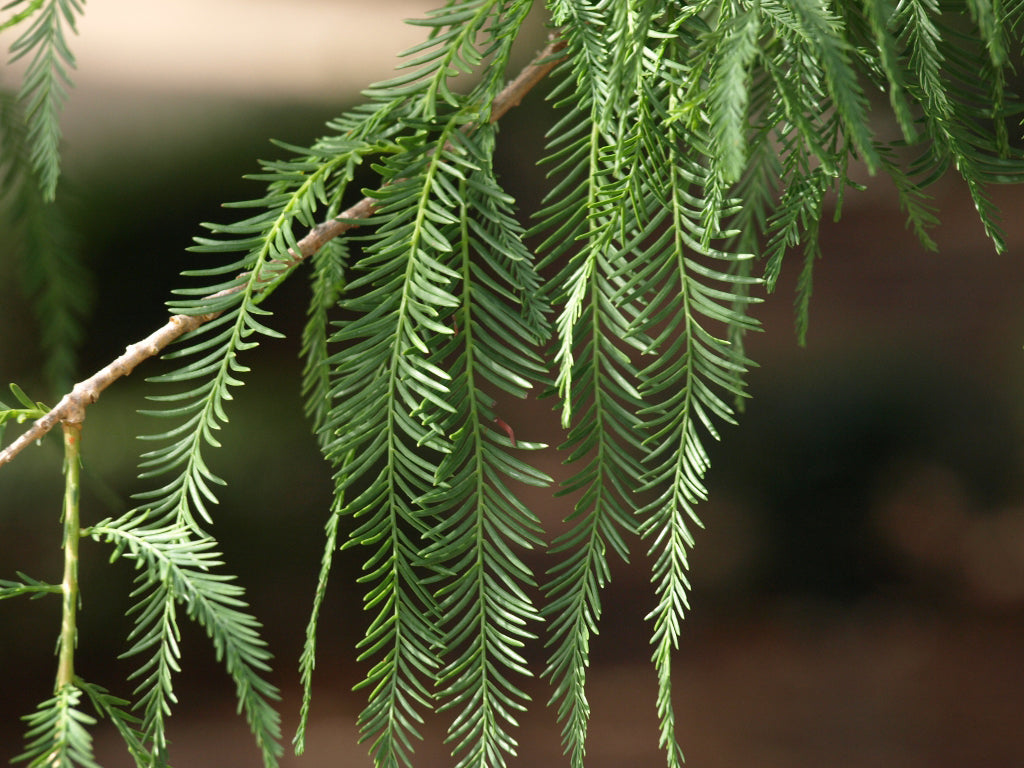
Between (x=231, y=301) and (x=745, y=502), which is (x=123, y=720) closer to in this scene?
(x=231, y=301)

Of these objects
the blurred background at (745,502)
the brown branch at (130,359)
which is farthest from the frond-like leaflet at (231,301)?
the blurred background at (745,502)

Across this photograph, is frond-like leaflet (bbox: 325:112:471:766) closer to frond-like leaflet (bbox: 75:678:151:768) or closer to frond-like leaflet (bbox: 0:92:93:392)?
frond-like leaflet (bbox: 75:678:151:768)

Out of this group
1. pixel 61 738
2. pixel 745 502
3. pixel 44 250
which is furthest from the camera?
pixel 745 502

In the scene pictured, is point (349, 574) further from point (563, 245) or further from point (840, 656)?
point (563, 245)

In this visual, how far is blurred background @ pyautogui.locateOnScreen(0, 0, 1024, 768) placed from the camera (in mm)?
720

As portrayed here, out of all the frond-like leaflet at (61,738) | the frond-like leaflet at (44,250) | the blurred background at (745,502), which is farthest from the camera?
the blurred background at (745,502)

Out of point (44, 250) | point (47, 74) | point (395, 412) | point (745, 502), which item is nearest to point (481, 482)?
point (395, 412)

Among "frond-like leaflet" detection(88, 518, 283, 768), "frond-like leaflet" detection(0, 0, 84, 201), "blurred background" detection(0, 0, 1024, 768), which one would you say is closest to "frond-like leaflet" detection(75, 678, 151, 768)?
"frond-like leaflet" detection(88, 518, 283, 768)

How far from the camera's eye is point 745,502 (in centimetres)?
81

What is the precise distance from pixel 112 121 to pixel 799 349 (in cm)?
62

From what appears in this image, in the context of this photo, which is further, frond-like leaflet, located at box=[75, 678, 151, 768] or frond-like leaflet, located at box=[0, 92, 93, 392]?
frond-like leaflet, located at box=[0, 92, 93, 392]

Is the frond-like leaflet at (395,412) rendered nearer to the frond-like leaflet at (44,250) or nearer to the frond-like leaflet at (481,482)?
the frond-like leaflet at (481,482)

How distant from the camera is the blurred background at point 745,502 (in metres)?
0.72

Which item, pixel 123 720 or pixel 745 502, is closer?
pixel 123 720
